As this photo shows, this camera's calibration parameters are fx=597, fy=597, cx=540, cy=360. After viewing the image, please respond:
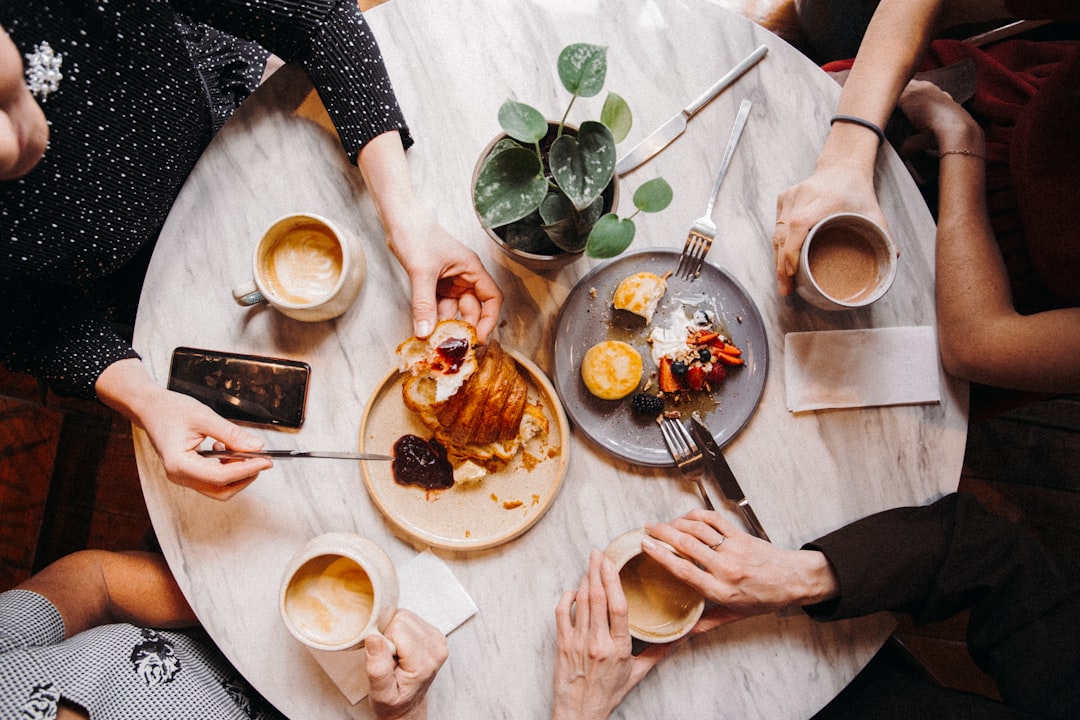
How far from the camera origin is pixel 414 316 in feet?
4.36

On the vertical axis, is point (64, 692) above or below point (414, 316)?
below

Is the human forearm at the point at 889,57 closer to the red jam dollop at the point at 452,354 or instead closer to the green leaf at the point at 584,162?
the green leaf at the point at 584,162

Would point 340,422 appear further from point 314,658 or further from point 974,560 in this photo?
point 974,560

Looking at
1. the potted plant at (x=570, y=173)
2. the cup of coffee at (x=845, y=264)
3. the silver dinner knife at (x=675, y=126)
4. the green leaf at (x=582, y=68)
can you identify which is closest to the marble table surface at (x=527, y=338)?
the silver dinner knife at (x=675, y=126)

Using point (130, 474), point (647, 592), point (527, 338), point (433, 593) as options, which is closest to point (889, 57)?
point (527, 338)

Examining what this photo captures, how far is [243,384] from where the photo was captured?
1.37 meters

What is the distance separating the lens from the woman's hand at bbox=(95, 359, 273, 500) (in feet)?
4.10

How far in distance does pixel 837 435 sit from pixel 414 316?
3.33 ft

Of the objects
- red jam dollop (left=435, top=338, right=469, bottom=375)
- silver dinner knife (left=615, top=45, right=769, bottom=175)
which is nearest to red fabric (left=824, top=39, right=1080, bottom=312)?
silver dinner knife (left=615, top=45, right=769, bottom=175)

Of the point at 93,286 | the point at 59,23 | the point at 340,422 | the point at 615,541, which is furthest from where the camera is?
the point at 93,286

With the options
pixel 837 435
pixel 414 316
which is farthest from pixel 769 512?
pixel 414 316

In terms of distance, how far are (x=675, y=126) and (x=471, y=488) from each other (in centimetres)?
98

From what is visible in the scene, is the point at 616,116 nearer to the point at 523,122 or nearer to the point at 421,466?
the point at 523,122

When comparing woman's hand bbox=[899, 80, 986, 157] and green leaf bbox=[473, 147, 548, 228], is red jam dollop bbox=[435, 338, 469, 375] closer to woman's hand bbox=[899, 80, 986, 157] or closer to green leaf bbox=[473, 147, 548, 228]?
green leaf bbox=[473, 147, 548, 228]
